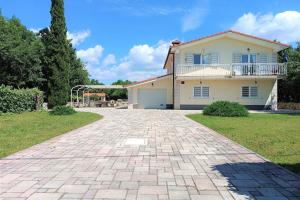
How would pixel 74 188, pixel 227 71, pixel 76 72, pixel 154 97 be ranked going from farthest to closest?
1. pixel 76 72
2. pixel 154 97
3. pixel 227 71
4. pixel 74 188

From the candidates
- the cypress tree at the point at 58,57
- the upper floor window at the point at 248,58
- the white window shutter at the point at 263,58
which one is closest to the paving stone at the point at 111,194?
the cypress tree at the point at 58,57

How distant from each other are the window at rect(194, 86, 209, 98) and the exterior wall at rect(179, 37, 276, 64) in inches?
108

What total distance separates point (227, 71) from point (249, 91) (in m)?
2.87

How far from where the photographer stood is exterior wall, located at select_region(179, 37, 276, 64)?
2948 centimetres

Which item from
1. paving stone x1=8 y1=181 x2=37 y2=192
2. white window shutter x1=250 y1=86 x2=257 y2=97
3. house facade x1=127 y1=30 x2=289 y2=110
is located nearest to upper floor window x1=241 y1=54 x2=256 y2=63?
house facade x1=127 y1=30 x2=289 y2=110

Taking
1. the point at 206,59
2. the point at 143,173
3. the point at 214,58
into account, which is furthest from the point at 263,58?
the point at 143,173

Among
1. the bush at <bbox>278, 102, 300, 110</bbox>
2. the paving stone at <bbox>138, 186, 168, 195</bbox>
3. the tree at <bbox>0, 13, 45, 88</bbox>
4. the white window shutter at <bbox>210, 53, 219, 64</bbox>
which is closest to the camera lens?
the paving stone at <bbox>138, 186, 168, 195</bbox>

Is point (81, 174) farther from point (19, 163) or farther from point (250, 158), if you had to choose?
point (250, 158)

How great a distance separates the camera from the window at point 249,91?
29.8 m

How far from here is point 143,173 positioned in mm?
6160

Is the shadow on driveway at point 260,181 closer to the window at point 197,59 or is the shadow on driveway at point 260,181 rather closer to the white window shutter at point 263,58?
the window at point 197,59

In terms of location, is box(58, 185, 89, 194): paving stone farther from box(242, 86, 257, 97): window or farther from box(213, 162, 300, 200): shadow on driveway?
box(242, 86, 257, 97): window

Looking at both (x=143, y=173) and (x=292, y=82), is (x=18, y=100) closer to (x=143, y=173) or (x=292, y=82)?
(x=143, y=173)

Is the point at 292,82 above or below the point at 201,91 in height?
above
